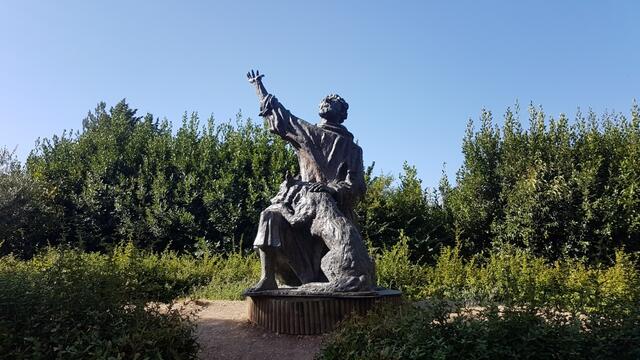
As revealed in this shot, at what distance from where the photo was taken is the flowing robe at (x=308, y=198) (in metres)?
7.88

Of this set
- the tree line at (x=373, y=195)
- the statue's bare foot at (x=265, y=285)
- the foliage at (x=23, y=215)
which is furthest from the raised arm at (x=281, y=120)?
the foliage at (x=23, y=215)

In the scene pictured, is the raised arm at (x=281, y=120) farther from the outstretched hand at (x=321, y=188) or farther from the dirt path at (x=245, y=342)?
the dirt path at (x=245, y=342)

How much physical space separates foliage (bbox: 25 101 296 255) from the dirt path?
334 inches

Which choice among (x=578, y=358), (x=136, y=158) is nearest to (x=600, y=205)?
(x=578, y=358)

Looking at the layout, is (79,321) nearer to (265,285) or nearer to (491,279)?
(265,285)

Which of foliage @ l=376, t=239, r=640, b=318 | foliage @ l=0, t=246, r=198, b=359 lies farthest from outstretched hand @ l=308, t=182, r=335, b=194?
foliage @ l=376, t=239, r=640, b=318

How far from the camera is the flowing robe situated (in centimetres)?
788

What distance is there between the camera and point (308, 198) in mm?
7973

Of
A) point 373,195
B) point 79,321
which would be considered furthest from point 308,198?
point 373,195

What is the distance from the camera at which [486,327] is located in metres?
5.12

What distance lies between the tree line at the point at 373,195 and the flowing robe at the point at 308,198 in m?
7.42

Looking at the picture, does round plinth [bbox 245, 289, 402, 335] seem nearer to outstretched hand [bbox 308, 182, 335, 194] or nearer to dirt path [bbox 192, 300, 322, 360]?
dirt path [bbox 192, 300, 322, 360]

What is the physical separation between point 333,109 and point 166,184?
430 inches

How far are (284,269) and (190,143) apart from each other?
40.8 ft
